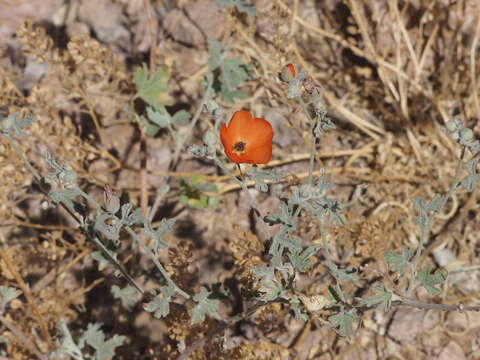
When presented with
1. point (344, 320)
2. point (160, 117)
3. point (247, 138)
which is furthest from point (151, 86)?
point (344, 320)

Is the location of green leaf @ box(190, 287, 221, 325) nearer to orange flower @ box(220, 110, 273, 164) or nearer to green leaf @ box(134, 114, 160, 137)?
orange flower @ box(220, 110, 273, 164)

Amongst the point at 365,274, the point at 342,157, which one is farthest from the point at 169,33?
the point at 365,274

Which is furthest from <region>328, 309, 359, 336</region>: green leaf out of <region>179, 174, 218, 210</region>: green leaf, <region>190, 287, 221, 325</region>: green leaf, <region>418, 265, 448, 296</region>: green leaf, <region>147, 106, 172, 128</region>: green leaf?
<region>147, 106, 172, 128</region>: green leaf

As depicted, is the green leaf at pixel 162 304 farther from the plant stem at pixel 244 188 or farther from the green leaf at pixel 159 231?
the plant stem at pixel 244 188

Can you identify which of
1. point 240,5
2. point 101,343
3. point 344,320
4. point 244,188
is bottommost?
point 101,343

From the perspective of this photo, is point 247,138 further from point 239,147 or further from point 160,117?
point 160,117

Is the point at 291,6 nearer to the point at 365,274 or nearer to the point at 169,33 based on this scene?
the point at 169,33
